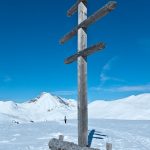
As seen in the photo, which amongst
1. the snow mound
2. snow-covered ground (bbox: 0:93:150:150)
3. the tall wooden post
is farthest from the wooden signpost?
the snow mound

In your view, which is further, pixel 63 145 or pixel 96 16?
pixel 63 145

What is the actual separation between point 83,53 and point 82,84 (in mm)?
828

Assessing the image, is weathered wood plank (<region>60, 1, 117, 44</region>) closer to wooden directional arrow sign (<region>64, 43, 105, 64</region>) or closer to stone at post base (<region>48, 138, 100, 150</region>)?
wooden directional arrow sign (<region>64, 43, 105, 64</region>)

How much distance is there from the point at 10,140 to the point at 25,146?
4.40 m

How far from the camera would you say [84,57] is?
1061 centimetres


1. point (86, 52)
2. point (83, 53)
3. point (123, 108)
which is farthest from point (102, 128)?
point (123, 108)

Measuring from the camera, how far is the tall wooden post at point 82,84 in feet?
33.1

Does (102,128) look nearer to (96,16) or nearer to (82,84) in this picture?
(82,84)

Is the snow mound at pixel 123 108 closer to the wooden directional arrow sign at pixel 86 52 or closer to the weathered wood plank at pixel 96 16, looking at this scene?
the wooden directional arrow sign at pixel 86 52

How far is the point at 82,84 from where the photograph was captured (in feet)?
34.2

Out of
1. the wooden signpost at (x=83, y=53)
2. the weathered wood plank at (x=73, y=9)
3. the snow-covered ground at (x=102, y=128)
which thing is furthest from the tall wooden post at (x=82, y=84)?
the snow-covered ground at (x=102, y=128)

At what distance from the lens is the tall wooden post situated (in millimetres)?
10094

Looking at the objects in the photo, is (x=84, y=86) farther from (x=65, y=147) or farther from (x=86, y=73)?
(x=65, y=147)

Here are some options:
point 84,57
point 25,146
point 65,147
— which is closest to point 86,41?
point 84,57
